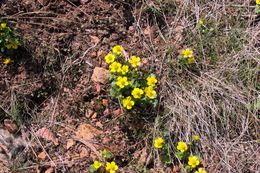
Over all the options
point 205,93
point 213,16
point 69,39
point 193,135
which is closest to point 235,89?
point 205,93

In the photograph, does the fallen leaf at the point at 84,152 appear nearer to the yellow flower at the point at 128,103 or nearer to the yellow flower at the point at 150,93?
the yellow flower at the point at 128,103

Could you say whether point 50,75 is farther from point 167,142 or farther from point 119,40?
point 167,142

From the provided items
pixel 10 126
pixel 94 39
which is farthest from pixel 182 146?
pixel 10 126

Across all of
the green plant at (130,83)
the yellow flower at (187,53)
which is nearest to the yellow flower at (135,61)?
the green plant at (130,83)

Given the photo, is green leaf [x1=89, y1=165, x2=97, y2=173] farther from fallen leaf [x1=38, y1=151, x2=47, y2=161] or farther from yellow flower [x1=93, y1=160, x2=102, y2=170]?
fallen leaf [x1=38, y1=151, x2=47, y2=161]

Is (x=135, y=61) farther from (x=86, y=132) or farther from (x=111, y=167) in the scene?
(x=111, y=167)

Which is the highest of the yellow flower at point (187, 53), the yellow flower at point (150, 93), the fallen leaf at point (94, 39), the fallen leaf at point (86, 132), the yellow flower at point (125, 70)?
the fallen leaf at point (94, 39)

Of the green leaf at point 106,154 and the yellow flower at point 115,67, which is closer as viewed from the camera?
the green leaf at point 106,154

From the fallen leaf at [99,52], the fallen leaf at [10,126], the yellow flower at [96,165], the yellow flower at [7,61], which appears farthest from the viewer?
the fallen leaf at [99,52]
